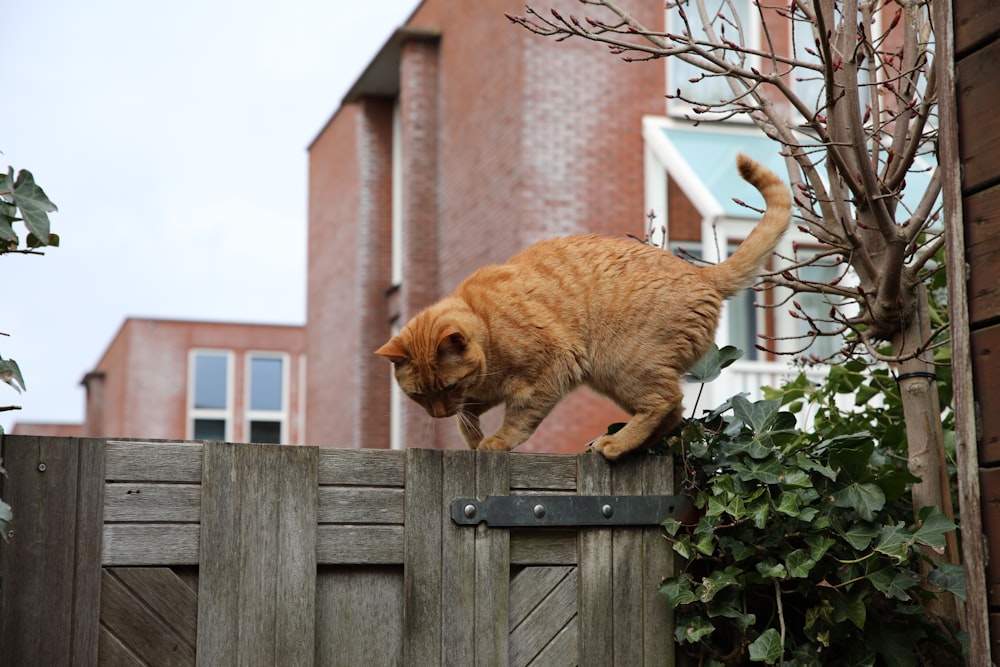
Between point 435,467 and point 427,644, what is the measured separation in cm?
47

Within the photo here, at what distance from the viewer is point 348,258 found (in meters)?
17.2

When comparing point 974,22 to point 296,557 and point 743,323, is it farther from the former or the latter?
point 743,323

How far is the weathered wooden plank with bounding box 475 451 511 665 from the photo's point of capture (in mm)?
2924

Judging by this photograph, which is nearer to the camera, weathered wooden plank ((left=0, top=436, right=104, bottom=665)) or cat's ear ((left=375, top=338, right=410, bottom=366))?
weathered wooden plank ((left=0, top=436, right=104, bottom=665))

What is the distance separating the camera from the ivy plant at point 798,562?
3076 mm

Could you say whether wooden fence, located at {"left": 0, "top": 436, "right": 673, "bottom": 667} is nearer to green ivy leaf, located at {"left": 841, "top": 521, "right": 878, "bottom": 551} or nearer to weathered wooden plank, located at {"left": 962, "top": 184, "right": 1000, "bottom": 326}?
green ivy leaf, located at {"left": 841, "top": 521, "right": 878, "bottom": 551}

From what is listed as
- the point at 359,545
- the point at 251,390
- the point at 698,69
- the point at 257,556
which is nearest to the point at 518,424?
the point at 359,545

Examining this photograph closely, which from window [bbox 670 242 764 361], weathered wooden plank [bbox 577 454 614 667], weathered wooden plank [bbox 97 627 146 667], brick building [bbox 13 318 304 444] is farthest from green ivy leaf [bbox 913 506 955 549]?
brick building [bbox 13 318 304 444]

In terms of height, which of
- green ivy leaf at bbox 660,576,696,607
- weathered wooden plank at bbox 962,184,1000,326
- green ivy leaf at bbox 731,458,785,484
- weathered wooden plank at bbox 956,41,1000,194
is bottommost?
green ivy leaf at bbox 660,576,696,607

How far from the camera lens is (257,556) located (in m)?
2.69

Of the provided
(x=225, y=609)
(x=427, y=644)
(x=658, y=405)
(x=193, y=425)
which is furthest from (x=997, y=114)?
(x=193, y=425)

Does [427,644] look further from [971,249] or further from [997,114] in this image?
[997,114]

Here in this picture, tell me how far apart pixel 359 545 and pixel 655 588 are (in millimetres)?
922

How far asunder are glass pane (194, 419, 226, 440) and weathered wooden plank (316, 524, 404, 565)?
80.4 ft
